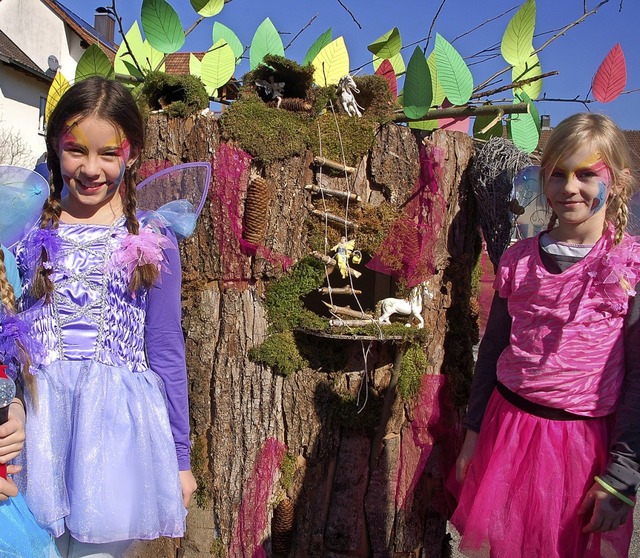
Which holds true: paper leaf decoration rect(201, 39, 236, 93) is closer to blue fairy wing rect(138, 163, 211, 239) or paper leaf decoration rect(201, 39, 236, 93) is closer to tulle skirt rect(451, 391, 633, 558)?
blue fairy wing rect(138, 163, 211, 239)

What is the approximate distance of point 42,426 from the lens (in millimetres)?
1575

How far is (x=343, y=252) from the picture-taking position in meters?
2.92

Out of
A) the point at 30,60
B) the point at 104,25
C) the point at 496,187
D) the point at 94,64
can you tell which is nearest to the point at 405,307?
the point at 496,187

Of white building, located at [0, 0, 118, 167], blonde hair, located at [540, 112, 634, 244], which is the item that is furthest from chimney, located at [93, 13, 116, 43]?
blonde hair, located at [540, 112, 634, 244]

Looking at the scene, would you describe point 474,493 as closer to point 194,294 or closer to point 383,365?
point 383,365

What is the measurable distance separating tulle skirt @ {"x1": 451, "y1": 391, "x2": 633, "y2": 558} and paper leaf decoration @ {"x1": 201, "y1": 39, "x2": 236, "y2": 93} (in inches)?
80.0

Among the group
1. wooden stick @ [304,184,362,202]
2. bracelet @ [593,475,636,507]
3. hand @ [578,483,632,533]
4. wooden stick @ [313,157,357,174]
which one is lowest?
hand @ [578,483,632,533]

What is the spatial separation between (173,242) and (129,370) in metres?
0.39

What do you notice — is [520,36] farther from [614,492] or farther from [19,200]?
[19,200]

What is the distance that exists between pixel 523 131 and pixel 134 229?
217 centimetres

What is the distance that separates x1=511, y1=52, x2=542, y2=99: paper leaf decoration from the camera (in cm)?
322

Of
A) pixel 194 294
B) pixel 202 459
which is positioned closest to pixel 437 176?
pixel 194 294

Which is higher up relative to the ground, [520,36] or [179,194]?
[520,36]

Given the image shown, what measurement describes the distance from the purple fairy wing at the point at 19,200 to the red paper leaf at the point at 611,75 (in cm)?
255
